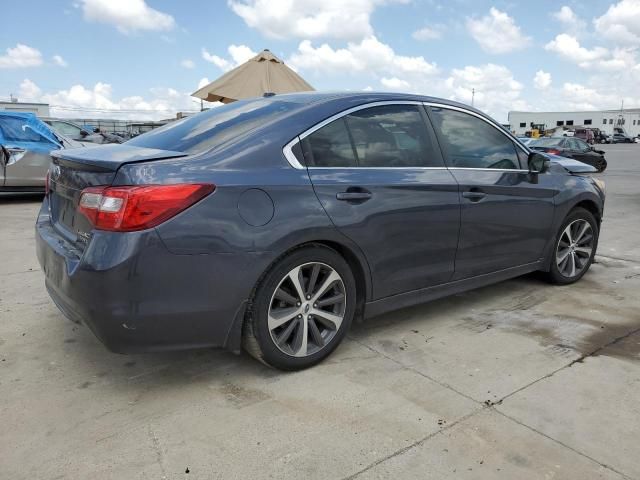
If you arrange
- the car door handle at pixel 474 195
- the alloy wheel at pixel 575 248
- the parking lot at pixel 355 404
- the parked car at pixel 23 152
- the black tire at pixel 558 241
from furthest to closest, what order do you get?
the parked car at pixel 23 152, the alloy wheel at pixel 575 248, the black tire at pixel 558 241, the car door handle at pixel 474 195, the parking lot at pixel 355 404

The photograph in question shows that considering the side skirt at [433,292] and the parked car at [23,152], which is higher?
the parked car at [23,152]

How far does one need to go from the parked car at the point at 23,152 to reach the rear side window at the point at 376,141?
7692 millimetres

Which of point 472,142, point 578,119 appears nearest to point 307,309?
point 472,142

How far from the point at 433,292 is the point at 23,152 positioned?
8.13 meters

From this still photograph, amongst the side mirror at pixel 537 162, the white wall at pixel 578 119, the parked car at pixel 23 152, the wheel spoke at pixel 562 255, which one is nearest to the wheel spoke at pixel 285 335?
the side mirror at pixel 537 162

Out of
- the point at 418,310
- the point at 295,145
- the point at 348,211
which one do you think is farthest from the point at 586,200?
the point at 295,145

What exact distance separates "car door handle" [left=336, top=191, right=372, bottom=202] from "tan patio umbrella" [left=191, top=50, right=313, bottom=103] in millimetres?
7538

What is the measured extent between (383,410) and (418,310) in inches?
60.8

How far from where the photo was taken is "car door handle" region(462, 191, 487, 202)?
368 centimetres

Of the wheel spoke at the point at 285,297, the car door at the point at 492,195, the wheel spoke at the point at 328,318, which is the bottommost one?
the wheel spoke at the point at 328,318

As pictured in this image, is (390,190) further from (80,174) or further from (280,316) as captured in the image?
(80,174)

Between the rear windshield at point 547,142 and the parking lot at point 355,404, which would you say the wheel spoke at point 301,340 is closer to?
the parking lot at point 355,404

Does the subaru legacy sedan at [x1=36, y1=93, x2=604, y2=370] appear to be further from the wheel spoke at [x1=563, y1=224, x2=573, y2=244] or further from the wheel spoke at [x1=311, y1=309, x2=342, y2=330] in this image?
the wheel spoke at [x1=563, y1=224, x2=573, y2=244]

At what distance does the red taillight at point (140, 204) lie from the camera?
8.11ft
